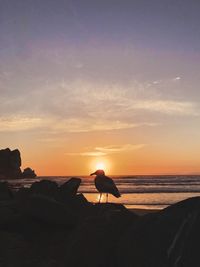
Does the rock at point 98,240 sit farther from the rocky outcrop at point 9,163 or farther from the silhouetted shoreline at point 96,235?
the rocky outcrop at point 9,163

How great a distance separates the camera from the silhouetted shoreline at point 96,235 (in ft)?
19.4

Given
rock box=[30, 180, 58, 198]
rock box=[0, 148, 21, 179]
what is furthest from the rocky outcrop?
rock box=[30, 180, 58, 198]

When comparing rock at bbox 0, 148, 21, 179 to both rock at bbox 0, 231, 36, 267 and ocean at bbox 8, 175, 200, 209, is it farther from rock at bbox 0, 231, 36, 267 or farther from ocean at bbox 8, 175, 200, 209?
rock at bbox 0, 231, 36, 267

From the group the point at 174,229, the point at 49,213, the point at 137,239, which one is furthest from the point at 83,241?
the point at 49,213

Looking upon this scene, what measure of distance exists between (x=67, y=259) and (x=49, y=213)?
2979mm

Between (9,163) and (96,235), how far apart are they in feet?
559

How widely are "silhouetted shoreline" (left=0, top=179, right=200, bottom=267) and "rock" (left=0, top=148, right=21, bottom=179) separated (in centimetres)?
16355

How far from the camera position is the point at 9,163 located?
17350 cm

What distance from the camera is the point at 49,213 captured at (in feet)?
34.0

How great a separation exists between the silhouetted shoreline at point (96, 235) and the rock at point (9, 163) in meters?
164

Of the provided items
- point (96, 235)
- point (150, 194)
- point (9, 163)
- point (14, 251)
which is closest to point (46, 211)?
point (14, 251)

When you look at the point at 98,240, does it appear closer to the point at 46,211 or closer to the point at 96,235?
the point at 96,235

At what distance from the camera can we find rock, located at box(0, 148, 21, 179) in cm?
17150

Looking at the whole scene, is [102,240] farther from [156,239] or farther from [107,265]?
[156,239]
